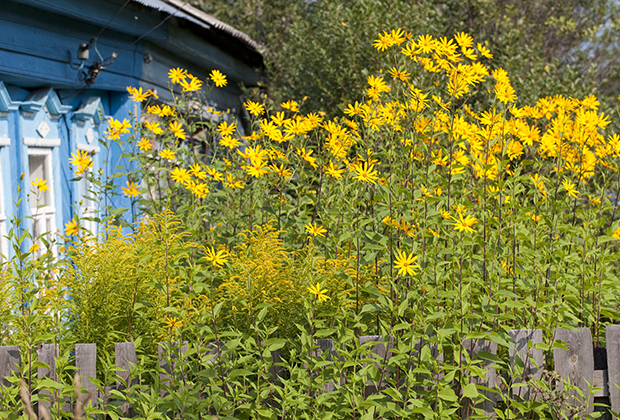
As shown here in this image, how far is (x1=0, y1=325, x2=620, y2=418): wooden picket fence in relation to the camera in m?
2.05

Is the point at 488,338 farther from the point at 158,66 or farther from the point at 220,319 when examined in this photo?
the point at 158,66

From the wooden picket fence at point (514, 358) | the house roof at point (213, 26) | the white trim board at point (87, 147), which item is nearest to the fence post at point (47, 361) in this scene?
→ the wooden picket fence at point (514, 358)

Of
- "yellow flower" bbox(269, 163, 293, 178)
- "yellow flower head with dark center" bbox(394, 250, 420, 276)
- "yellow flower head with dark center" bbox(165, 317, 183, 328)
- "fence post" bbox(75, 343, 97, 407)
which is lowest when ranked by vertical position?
"fence post" bbox(75, 343, 97, 407)

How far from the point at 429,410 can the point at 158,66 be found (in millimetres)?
5158

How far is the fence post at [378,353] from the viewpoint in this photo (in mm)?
2061

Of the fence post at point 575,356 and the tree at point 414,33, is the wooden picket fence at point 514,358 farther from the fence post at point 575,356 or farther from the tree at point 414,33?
the tree at point 414,33

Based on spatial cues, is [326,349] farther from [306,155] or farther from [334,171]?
[306,155]

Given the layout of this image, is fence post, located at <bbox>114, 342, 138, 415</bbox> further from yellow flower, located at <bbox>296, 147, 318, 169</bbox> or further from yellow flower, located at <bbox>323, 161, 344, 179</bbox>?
yellow flower, located at <bbox>296, 147, 318, 169</bbox>

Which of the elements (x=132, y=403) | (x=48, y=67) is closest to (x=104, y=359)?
(x=132, y=403)

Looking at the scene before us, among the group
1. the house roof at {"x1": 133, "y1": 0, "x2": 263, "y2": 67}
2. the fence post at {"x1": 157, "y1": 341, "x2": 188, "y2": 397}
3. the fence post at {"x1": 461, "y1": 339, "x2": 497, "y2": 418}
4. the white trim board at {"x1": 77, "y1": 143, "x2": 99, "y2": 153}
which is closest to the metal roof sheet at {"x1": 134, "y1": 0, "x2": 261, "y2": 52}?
the house roof at {"x1": 133, "y1": 0, "x2": 263, "y2": 67}

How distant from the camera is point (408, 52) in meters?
2.40

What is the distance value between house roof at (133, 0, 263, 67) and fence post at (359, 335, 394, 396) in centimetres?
354

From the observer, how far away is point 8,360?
Result: 206cm


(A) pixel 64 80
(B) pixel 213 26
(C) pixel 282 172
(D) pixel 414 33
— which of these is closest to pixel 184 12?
(B) pixel 213 26
